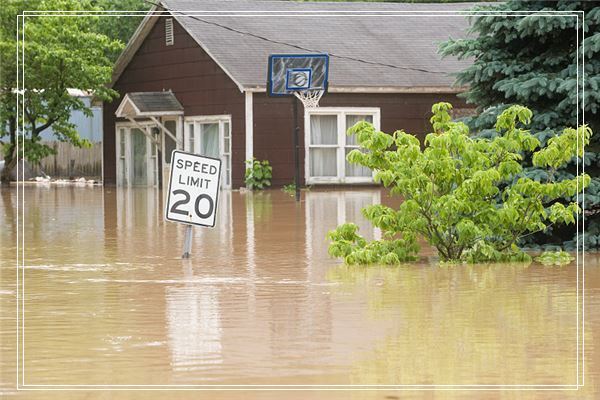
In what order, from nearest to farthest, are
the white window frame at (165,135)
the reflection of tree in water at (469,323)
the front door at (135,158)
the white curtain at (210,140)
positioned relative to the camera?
the reflection of tree in water at (469,323) < the white curtain at (210,140) < the white window frame at (165,135) < the front door at (135,158)

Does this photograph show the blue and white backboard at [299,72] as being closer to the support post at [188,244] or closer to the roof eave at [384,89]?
the roof eave at [384,89]

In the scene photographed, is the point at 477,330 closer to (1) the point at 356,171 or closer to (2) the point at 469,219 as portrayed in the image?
(2) the point at 469,219

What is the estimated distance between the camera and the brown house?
42875 mm

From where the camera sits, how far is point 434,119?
664 inches

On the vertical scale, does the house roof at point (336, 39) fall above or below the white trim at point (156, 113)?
above

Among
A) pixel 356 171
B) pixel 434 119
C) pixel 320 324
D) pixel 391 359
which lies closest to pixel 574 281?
pixel 434 119

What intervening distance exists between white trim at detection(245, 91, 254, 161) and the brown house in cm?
3

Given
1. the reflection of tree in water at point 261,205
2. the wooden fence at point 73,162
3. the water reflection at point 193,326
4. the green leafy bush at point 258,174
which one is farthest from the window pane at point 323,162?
the water reflection at point 193,326

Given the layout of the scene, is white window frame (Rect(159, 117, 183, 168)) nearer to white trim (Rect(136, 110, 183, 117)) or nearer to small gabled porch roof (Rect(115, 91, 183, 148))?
small gabled porch roof (Rect(115, 91, 183, 148))

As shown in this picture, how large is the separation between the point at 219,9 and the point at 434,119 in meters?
31.5

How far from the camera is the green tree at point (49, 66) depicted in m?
46.7

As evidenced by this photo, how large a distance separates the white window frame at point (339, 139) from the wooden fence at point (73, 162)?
14.8 m

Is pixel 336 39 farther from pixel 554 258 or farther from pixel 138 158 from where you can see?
pixel 554 258

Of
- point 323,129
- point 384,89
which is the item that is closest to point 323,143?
point 323,129
